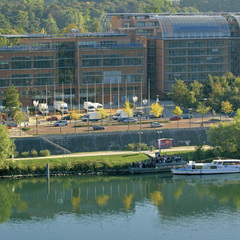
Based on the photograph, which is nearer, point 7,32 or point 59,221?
point 59,221

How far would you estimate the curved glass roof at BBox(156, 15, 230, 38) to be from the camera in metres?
130

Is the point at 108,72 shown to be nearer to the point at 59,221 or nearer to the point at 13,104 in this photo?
the point at 13,104

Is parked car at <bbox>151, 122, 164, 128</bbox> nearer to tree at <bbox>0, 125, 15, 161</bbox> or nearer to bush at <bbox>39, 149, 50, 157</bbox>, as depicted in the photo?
bush at <bbox>39, 149, 50, 157</bbox>

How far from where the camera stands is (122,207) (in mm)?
75688

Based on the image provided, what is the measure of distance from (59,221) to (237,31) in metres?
77.5

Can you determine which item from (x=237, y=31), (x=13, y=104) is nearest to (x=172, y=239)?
(x=13, y=104)

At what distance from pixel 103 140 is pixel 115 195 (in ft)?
57.4

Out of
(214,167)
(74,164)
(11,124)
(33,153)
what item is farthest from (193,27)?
(74,164)

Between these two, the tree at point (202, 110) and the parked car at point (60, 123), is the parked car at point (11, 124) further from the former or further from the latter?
the tree at point (202, 110)

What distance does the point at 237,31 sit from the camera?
137 metres

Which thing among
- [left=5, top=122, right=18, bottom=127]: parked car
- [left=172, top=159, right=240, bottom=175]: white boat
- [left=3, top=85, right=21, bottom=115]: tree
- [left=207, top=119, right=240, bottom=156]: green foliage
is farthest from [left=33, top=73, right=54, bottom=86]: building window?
[left=172, top=159, right=240, bottom=175]: white boat

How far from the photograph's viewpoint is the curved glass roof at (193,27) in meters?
130

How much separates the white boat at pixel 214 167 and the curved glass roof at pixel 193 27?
44.3 m

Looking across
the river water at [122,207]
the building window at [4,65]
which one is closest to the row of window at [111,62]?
the building window at [4,65]
